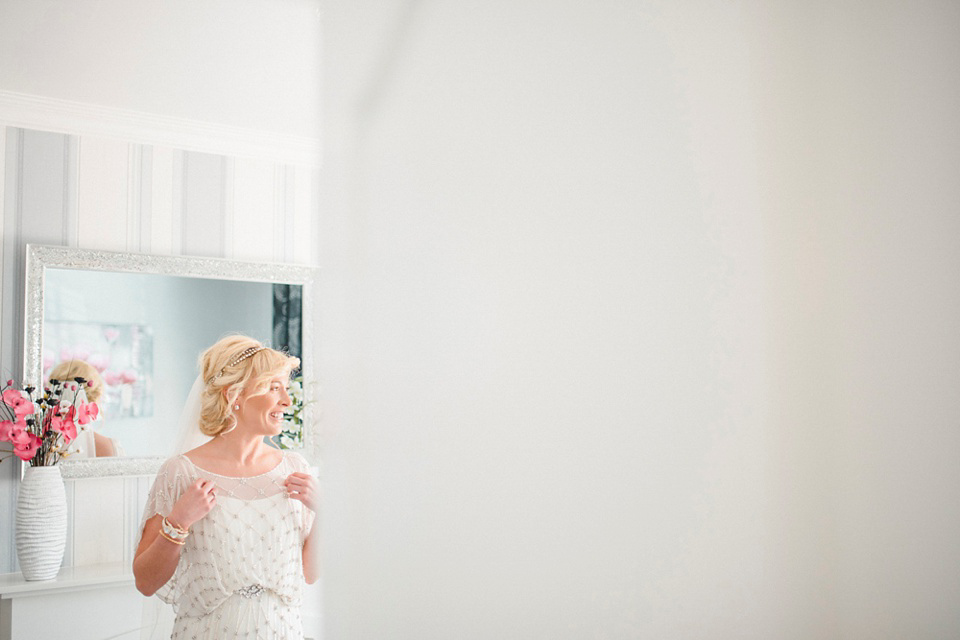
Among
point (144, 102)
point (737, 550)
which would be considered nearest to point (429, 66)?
point (737, 550)

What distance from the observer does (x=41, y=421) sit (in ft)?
7.64

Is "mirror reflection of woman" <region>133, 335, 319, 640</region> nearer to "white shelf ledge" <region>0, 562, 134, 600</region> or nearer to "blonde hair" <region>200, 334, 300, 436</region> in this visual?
"blonde hair" <region>200, 334, 300, 436</region>

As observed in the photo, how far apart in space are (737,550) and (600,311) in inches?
3.2

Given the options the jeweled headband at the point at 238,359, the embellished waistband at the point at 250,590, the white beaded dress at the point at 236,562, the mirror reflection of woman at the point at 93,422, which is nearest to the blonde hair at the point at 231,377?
the jeweled headband at the point at 238,359

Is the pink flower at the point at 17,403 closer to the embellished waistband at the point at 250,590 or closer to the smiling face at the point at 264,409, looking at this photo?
the smiling face at the point at 264,409

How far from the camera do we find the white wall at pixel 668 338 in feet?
0.73

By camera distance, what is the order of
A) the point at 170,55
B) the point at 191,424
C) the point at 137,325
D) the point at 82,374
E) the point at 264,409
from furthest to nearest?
the point at 137,325 < the point at 82,374 < the point at 170,55 < the point at 191,424 < the point at 264,409

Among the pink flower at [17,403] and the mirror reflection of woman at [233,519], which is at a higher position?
the pink flower at [17,403]

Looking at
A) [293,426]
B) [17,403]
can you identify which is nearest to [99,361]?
→ [17,403]

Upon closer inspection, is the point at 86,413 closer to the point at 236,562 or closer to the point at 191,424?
the point at 191,424

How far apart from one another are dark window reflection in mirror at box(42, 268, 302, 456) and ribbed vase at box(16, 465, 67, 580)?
1.12 feet

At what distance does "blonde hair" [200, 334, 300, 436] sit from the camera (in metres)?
1.87

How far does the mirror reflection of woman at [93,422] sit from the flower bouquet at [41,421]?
43 mm

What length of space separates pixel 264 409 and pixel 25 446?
2.94 ft
